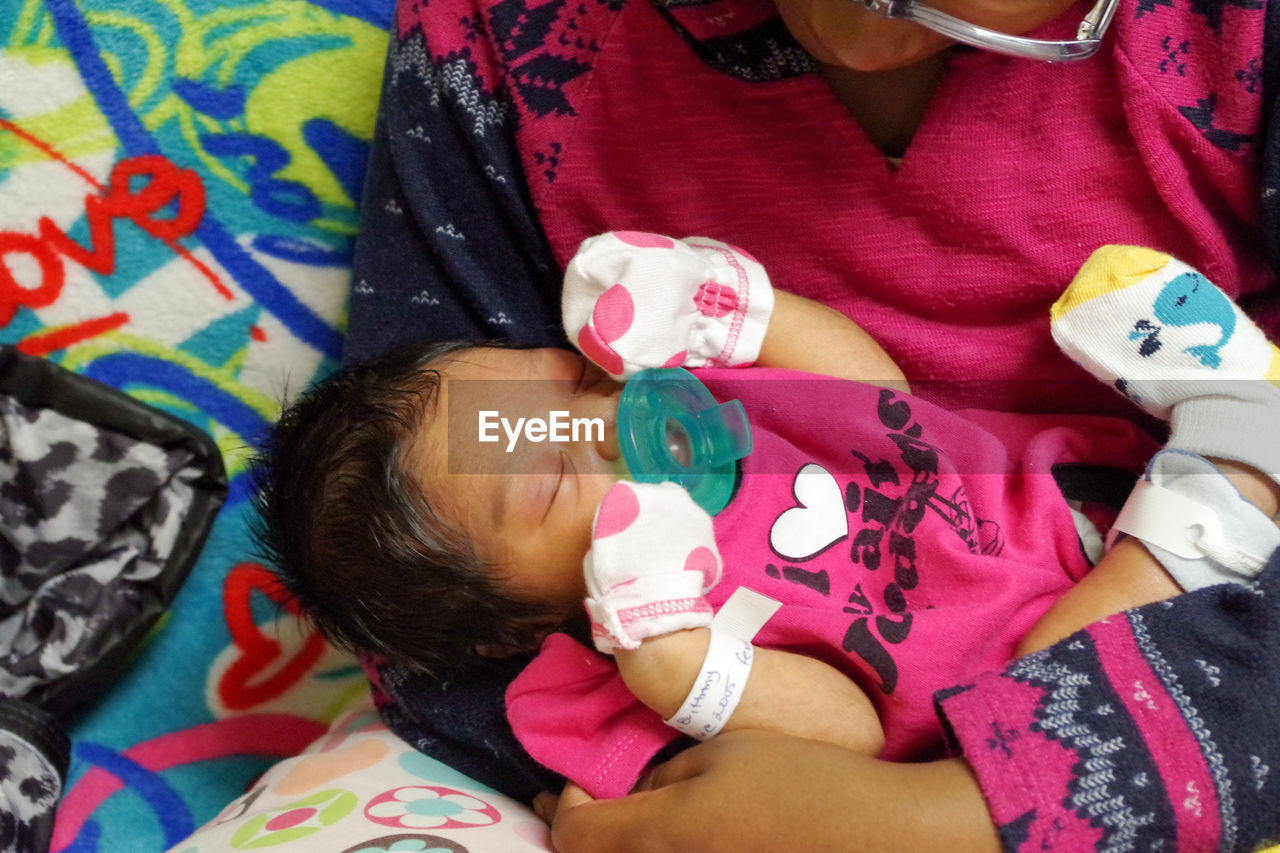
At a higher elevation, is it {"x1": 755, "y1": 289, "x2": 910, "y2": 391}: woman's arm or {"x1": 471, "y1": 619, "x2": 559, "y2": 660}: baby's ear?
{"x1": 755, "y1": 289, "x2": 910, "y2": 391}: woman's arm

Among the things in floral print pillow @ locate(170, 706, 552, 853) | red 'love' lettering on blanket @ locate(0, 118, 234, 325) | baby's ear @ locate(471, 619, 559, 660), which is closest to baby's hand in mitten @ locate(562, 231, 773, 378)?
baby's ear @ locate(471, 619, 559, 660)

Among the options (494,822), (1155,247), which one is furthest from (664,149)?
(494,822)

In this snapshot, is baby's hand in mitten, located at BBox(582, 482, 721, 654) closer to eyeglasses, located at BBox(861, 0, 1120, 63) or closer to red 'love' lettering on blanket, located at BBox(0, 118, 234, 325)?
eyeglasses, located at BBox(861, 0, 1120, 63)

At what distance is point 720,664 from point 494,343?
0.53 metres

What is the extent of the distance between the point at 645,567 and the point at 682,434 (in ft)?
0.71

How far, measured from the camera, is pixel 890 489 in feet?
4.25

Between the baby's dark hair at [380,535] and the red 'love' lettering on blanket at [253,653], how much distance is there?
36 cm

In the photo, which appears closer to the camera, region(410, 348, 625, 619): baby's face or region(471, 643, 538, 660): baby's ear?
region(410, 348, 625, 619): baby's face

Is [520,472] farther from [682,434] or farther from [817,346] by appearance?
[817,346]

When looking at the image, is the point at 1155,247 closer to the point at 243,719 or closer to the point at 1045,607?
the point at 1045,607

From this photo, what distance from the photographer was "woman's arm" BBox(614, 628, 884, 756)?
1.13 m

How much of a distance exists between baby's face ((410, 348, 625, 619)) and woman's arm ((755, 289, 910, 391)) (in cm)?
24

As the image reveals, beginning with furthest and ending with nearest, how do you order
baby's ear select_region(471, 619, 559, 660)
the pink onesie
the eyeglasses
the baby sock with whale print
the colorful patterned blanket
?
the colorful patterned blanket < baby's ear select_region(471, 619, 559, 660) < the pink onesie < the baby sock with whale print < the eyeglasses

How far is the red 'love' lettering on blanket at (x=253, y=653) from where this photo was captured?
169 cm
